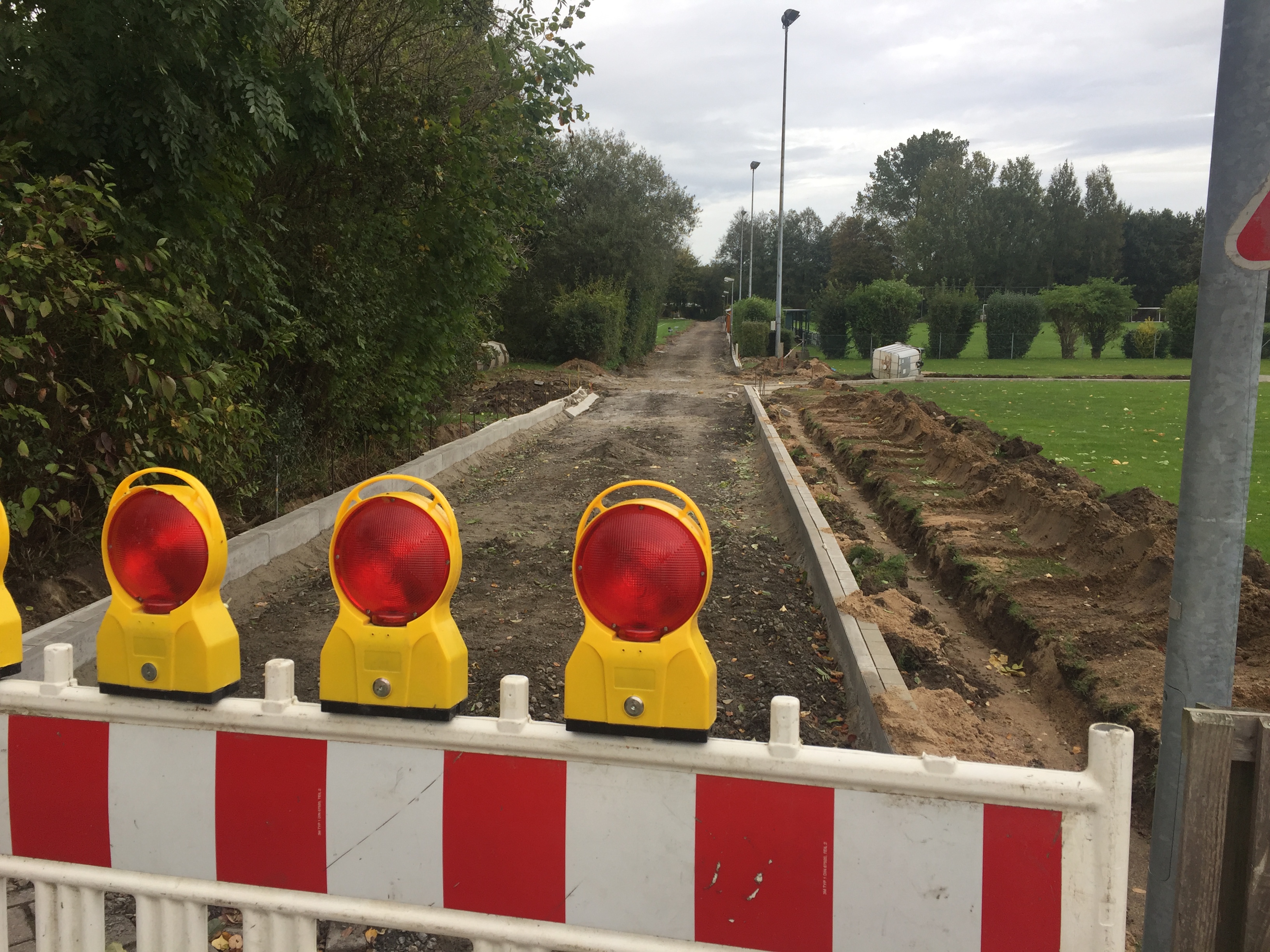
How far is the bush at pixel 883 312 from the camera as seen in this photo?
1662 inches

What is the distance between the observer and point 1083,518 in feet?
26.7

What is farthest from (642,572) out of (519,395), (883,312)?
(883,312)

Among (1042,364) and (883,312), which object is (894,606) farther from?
(1042,364)

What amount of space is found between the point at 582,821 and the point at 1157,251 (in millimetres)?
89325

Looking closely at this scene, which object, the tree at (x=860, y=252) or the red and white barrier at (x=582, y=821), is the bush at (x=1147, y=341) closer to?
the tree at (x=860, y=252)

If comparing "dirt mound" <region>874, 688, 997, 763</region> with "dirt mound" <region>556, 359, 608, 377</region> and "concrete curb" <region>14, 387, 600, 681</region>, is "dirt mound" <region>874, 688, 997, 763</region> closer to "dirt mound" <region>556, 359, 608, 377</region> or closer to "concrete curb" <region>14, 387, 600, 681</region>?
"concrete curb" <region>14, 387, 600, 681</region>

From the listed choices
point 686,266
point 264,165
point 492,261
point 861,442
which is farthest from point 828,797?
point 686,266

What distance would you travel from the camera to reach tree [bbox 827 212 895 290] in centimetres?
8294

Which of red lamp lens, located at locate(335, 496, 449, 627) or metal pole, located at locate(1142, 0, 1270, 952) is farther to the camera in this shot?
metal pole, located at locate(1142, 0, 1270, 952)

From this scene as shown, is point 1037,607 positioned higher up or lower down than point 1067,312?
lower down

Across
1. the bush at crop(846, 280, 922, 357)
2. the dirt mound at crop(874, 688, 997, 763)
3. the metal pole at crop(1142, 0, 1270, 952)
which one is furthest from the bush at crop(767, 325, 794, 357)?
the metal pole at crop(1142, 0, 1270, 952)

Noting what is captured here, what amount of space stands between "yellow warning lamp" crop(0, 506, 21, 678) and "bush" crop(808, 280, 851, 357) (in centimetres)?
4357

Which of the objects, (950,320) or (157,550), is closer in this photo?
(157,550)

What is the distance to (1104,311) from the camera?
43812mm
